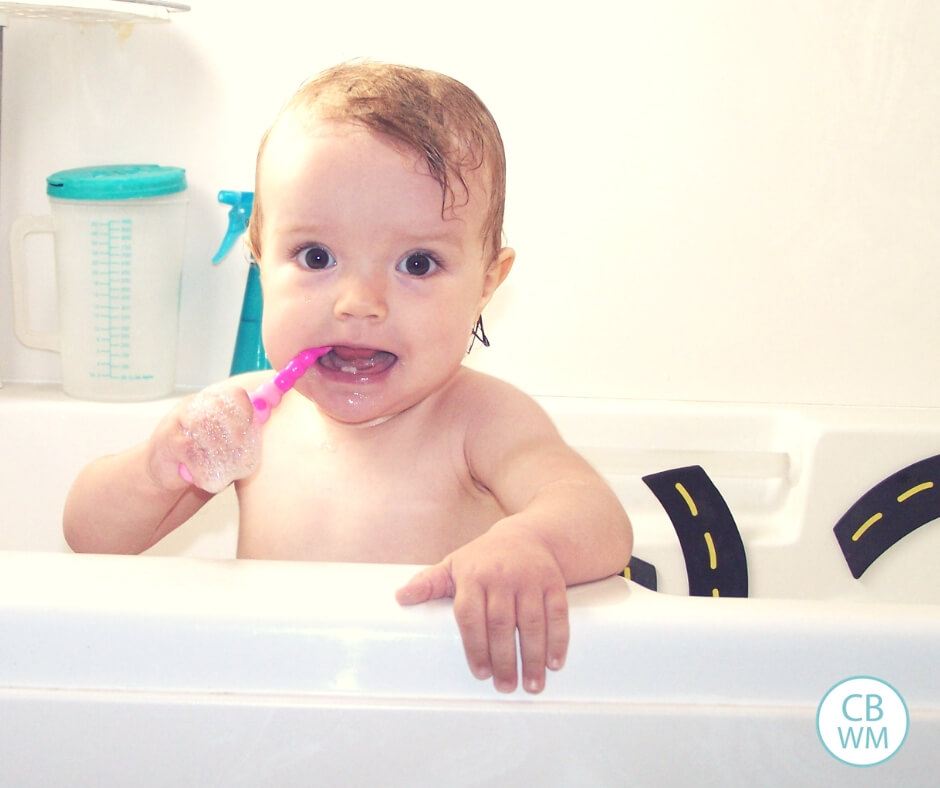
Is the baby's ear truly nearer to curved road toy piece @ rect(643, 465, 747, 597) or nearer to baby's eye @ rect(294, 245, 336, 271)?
baby's eye @ rect(294, 245, 336, 271)

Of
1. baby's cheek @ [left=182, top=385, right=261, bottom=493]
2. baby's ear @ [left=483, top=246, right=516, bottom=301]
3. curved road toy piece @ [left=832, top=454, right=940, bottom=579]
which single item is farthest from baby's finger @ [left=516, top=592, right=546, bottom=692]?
curved road toy piece @ [left=832, top=454, right=940, bottom=579]

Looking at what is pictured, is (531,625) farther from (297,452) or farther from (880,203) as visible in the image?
(880,203)

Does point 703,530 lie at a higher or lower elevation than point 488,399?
lower

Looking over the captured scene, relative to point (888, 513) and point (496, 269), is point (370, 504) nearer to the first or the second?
point (496, 269)

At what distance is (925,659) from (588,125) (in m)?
0.83

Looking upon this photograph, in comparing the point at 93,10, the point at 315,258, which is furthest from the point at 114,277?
the point at 315,258

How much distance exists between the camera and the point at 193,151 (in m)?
1.29

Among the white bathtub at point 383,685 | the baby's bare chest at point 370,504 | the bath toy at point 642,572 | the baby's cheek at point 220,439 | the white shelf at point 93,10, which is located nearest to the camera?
the white bathtub at point 383,685

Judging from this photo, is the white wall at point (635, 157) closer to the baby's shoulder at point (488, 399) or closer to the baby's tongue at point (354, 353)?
the baby's shoulder at point (488, 399)

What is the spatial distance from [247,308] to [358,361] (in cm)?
47

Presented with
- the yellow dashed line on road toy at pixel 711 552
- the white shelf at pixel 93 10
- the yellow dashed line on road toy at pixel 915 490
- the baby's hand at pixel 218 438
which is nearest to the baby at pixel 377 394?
the baby's hand at pixel 218 438

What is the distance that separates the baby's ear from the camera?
2.88ft

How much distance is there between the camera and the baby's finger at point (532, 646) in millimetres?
569

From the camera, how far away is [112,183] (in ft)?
3.84
